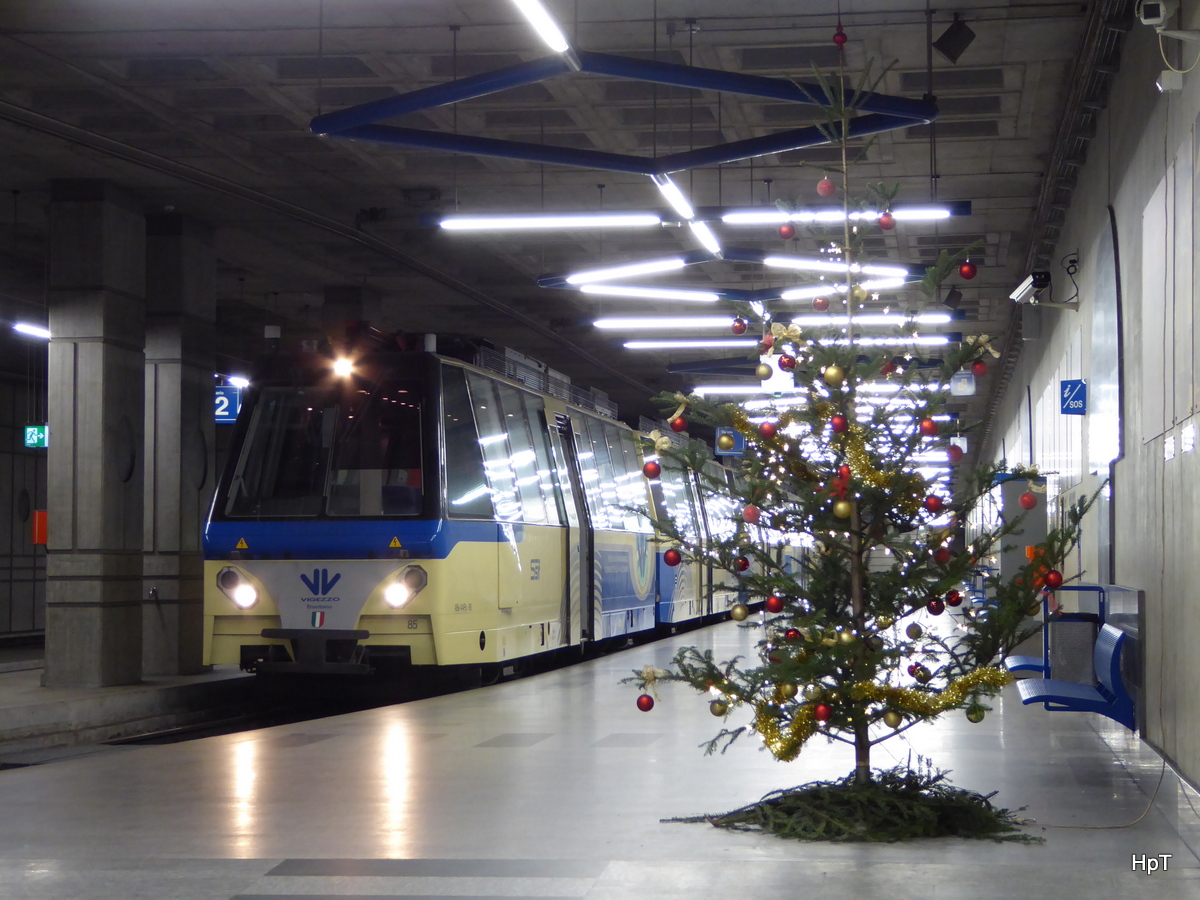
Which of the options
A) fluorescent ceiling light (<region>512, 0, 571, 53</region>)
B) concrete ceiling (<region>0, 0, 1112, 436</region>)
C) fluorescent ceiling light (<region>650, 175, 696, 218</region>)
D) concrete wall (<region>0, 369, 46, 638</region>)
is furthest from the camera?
concrete wall (<region>0, 369, 46, 638</region>)

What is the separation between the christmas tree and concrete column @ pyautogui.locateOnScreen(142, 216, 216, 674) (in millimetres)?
12052

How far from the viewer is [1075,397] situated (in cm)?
1290

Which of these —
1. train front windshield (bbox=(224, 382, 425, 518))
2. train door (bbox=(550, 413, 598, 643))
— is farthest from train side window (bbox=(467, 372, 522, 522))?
train door (bbox=(550, 413, 598, 643))

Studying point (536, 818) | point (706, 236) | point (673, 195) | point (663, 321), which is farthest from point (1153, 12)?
point (663, 321)

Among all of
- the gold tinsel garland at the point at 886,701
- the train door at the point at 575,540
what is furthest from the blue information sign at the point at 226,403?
the gold tinsel garland at the point at 886,701

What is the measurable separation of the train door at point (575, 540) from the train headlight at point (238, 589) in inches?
165

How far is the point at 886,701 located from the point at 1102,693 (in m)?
2.73

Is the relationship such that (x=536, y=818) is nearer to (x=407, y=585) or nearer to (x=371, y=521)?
(x=407, y=585)

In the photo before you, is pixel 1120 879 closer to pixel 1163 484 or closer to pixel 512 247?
pixel 1163 484

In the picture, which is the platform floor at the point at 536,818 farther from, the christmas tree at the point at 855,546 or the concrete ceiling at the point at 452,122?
the concrete ceiling at the point at 452,122

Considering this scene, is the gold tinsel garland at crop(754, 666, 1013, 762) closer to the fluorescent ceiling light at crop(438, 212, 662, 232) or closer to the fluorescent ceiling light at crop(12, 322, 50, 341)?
the fluorescent ceiling light at crop(438, 212, 662, 232)

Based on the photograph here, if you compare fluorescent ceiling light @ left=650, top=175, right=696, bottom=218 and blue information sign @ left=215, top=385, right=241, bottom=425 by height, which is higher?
fluorescent ceiling light @ left=650, top=175, right=696, bottom=218

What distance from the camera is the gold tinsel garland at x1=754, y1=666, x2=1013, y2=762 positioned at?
5.40 meters

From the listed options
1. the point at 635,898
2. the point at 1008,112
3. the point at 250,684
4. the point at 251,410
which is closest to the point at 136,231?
the point at 251,410
